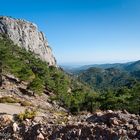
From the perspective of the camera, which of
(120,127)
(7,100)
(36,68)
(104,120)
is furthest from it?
(36,68)

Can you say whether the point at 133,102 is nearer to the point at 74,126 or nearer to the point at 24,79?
the point at 24,79

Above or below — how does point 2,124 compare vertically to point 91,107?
above

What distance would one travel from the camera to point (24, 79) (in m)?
97.9

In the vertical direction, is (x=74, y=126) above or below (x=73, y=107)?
above

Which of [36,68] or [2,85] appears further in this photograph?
[36,68]

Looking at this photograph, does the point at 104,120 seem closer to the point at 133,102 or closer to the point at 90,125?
the point at 90,125

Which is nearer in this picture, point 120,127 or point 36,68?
point 120,127

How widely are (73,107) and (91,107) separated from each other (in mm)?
5399

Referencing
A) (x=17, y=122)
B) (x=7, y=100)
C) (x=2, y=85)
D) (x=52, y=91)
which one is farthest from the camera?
(x=52, y=91)

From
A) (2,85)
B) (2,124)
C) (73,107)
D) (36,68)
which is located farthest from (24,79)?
(2,124)

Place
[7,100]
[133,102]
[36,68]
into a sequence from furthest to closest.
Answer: [36,68]
[133,102]
[7,100]

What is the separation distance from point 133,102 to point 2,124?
54.5 meters

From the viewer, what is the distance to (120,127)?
17.8 metres

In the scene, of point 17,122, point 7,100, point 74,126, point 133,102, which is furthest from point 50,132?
point 133,102
